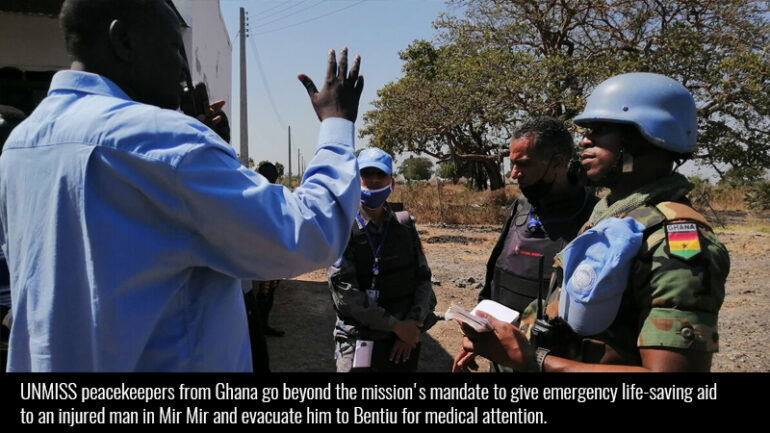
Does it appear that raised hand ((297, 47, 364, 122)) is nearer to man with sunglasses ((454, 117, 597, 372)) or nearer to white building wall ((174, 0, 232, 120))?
man with sunglasses ((454, 117, 597, 372))

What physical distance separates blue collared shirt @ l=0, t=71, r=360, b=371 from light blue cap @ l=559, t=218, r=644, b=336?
0.78 m

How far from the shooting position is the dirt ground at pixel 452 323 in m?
5.20

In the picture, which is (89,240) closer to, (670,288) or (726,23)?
(670,288)

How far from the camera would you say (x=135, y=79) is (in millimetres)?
1210

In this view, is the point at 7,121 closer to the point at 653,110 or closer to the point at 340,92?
the point at 340,92

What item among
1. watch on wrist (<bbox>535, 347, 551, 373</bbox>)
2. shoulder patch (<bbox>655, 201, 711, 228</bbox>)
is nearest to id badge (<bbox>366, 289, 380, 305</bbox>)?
watch on wrist (<bbox>535, 347, 551, 373</bbox>)

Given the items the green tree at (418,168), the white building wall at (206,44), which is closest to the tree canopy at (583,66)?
the white building wall at (206,44)

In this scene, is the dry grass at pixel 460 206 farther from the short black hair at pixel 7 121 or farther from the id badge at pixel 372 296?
the short black hair at pixel 7 121

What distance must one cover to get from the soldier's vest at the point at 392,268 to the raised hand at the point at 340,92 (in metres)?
1.75

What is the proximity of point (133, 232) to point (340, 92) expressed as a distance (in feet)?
1.98

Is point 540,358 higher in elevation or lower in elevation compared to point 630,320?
lower

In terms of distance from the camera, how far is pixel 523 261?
2699 millimetres

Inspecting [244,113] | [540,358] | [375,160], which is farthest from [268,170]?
[244,113]
